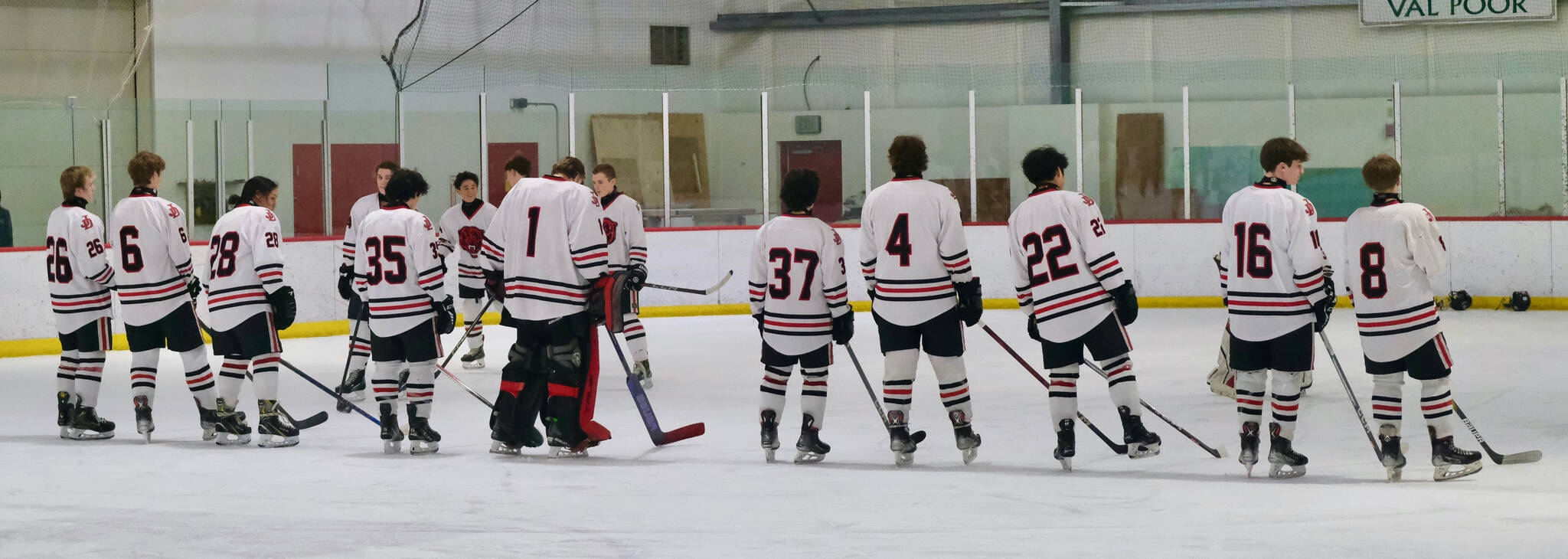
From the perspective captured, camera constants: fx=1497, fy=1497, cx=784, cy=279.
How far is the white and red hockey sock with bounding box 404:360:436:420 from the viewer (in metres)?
5.04

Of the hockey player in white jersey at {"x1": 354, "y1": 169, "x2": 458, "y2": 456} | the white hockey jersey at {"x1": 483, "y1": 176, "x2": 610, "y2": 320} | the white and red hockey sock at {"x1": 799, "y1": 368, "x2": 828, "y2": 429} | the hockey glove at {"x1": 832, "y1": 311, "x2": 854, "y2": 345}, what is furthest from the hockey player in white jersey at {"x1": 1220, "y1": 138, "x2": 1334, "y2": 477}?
the hockey player in white jersey at {"x1": 354, "y1": 169, "x2": 458, "y2": 456}

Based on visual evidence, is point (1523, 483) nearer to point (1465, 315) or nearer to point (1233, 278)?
point (1233, 278)

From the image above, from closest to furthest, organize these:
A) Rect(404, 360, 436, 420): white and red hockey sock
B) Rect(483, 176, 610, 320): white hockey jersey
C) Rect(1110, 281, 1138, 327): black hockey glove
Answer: Rect(1110, 281, 1138, 327): black hockey glove
Rect(483, 176, 610, 320): white hockey jersey
Rect(404, 360, 436, 420): white and red hockey sock

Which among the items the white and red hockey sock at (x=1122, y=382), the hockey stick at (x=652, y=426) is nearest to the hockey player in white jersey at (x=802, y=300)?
the hockey stick at (x=652, y=426)

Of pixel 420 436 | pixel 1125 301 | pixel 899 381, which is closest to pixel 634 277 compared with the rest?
pixel 420 436

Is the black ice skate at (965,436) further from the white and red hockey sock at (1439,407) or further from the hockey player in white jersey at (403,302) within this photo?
the hockey player in white jersey at (403,302)

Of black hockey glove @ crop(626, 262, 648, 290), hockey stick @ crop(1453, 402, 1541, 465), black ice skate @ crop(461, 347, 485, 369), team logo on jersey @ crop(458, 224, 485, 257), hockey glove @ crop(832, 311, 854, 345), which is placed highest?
team logo on jersey @ crop(458, 224, 485, 257)

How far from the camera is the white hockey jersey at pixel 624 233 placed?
A: 6844 millimetres

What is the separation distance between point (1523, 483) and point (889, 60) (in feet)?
36.8

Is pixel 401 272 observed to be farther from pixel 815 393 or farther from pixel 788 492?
pixel 788 492

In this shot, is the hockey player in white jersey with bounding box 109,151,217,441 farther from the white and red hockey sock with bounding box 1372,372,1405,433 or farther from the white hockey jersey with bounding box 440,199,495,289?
the white and red hockey sock with bounding box 1372,372,1405,433

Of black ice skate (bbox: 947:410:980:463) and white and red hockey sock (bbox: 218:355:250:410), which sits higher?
white and red hockey sock (bbox: 218:355:250:410)

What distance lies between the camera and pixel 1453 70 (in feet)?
39.6

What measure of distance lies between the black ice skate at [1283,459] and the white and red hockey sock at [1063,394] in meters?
0.58
